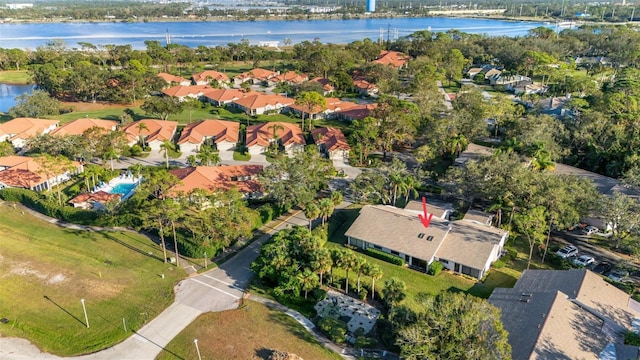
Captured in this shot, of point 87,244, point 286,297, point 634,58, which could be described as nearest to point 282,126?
point 87,244

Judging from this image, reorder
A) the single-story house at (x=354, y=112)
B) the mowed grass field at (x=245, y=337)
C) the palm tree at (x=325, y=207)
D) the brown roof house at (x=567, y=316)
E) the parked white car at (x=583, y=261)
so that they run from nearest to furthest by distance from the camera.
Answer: the brown roof house at (x=567, y=316)
the mowed grass field at (x=245, y=337)
the parked white car at (x=583, y=261)
the palm tree at (x=325, y=207)
the single-story house at (x=354, y=112)

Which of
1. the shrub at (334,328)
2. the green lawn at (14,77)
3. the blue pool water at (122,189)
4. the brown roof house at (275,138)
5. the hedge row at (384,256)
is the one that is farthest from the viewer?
the green lawn at (14,77)

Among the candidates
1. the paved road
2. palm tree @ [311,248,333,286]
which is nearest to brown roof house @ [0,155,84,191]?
the paved road

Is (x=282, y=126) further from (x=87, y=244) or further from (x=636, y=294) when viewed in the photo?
(x=636, y=294)

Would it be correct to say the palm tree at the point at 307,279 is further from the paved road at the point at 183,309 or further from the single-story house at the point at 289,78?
the single-story house at the point at 289,78

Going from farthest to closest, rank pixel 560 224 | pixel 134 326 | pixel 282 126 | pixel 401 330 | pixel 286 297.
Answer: pixel 282 126
pixel 560 224
pixel 286 297
pixel 134 326
pixel 401 330

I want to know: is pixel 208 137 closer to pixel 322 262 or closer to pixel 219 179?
pixel 219 179

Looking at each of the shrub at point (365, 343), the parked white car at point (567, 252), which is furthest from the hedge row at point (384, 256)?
the parked white car at point (567, 252)
